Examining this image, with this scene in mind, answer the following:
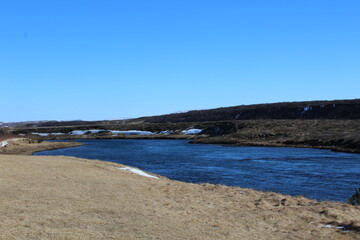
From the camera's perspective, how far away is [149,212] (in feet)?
48.5

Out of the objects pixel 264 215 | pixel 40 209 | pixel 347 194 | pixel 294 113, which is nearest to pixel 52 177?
pixel 40 209

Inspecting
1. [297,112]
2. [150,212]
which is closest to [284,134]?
[297,112]

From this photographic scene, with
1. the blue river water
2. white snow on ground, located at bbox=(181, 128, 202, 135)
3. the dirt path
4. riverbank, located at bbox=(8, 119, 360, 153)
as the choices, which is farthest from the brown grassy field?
white snow on ground, located at bbox=(181, 128, 202, 135)

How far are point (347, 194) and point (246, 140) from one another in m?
50.2

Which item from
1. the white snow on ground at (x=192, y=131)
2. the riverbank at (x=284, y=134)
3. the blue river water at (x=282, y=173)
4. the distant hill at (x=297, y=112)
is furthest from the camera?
the white snow on ground at (x=192, y=131)

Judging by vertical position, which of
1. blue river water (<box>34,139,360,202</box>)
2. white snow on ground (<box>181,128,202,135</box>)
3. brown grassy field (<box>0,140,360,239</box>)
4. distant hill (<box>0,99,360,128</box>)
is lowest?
blue river water (<box>34,139,360,202</box>)

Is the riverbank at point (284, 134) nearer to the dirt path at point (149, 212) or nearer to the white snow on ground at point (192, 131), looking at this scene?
the white snow on ground at point (192, 131)

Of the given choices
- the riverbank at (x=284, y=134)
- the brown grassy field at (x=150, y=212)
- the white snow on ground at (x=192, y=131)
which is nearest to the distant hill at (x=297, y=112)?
the riverbank at (x=284, y=134)

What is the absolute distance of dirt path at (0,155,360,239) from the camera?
Result: 12.0 metres

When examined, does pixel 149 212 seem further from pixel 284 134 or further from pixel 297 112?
pixel 297 112

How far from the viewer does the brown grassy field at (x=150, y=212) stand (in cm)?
1203

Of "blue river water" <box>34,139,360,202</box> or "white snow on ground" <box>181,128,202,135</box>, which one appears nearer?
"blue river water" <box>34,139,360,202</box>

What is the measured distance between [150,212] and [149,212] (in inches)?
1.5

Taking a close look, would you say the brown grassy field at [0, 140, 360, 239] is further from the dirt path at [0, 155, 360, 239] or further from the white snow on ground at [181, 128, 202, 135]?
the white snow on ground at [181, 128, 202, 135]
